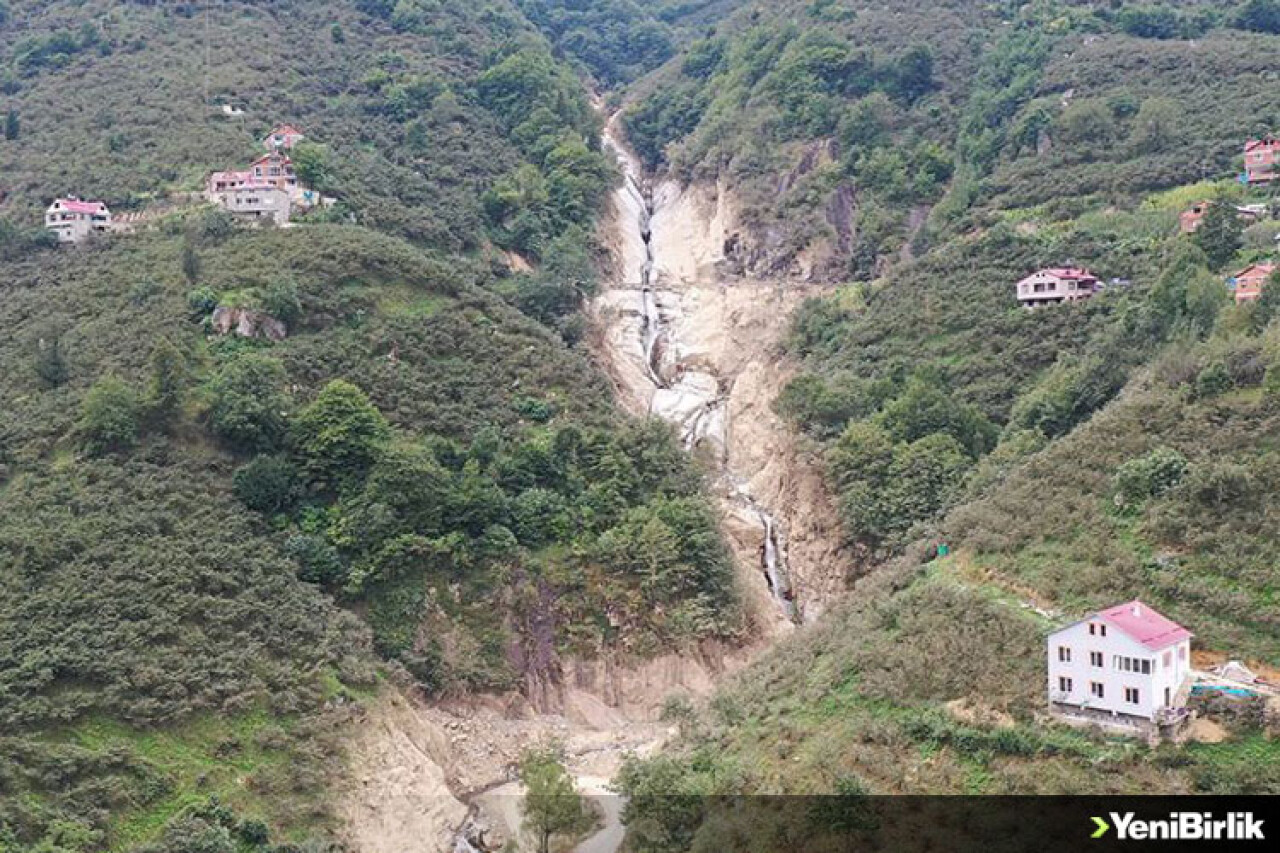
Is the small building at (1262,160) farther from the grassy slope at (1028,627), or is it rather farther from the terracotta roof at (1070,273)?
the grassy slope at (1028,627)

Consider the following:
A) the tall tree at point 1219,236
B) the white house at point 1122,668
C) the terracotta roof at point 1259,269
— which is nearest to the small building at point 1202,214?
the tall tree at point 1219,236

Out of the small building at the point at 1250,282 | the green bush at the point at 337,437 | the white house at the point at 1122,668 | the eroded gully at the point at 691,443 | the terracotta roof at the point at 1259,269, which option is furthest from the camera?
the green bush at the point at 337,437

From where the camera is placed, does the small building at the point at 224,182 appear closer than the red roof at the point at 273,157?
Yes

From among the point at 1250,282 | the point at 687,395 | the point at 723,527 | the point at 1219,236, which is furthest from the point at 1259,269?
the point at 687,395

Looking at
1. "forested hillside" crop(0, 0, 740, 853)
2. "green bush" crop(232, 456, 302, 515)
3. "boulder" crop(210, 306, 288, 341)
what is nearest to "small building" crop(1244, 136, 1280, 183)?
"forested hillside" crop(0, 0, 740, 853)

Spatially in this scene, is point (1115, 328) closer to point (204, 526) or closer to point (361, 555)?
point (361, 555)

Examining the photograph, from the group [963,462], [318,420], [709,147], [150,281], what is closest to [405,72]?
[709,147]

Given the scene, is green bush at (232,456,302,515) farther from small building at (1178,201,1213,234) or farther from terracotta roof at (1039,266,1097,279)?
small building at (1178,201,1213,234)
